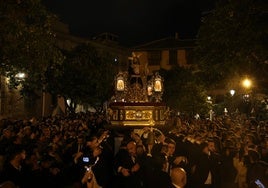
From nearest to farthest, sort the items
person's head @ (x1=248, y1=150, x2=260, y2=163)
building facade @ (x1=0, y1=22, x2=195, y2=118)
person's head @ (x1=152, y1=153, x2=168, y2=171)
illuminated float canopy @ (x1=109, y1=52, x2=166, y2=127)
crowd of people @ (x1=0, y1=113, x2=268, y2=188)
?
1. crowd of people @ (x1=0, y1=113, x2=268, y2=188)
2. person's head @ (x1=152, y1=153, x2=168, y2=171)
3. person's head @ (x1=248, y1=150, x2=260, y2=163)
4. illuminated float canopy @ (x1=109, y1=52, x2=166, y2=127)
5. building facade @ (x1=0, y1=22, x2=195, y2=118)

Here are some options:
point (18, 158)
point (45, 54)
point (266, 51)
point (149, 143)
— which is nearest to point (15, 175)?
point (18, 158)

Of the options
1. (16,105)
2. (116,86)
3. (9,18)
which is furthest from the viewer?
(16,105)

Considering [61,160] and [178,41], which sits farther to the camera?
[178,41]

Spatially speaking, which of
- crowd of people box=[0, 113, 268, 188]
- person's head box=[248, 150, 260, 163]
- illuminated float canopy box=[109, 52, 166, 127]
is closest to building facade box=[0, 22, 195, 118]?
illuminated float canopy box=[109, 52, 166, 127]

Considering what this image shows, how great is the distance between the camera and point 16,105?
116 feet

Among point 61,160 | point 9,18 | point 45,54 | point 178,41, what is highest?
point 178,41

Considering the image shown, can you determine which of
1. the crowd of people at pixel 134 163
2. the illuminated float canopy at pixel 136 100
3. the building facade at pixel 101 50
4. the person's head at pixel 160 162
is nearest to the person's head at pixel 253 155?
the crowd of people at pixel 134 163

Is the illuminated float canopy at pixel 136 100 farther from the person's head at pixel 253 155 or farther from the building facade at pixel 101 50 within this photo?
the building facade at pixel 101 50

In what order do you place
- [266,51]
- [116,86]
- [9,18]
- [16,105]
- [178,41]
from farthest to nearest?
1. [178,41]
2. [16,105]
3. [266,51]
4. [116,86]
5. [9,18]

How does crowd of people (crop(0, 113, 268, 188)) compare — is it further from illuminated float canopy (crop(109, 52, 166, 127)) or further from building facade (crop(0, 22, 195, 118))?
building facade (crop(0, 22, 195, 118))

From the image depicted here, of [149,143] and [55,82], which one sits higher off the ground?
[55,82]

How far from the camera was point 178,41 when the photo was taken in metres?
67.6

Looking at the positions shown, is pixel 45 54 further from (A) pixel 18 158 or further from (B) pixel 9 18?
(A) pixel 18 158

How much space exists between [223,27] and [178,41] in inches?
1917
